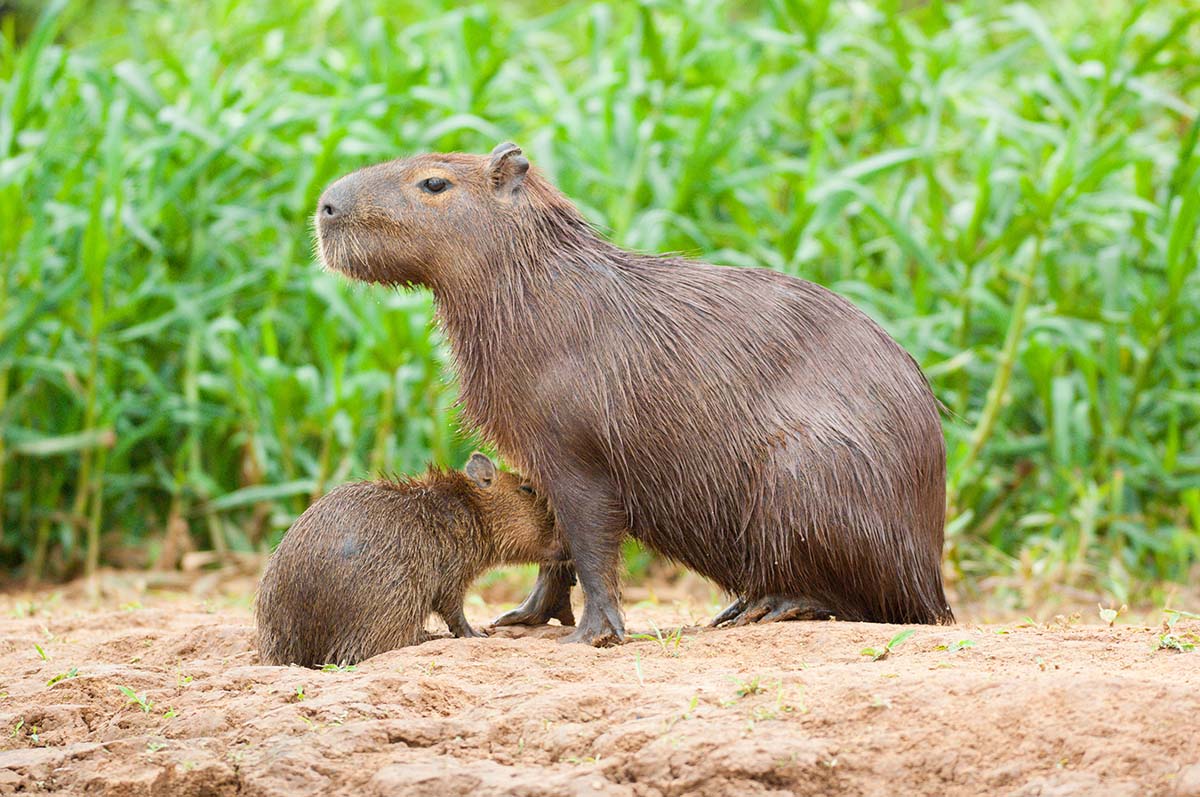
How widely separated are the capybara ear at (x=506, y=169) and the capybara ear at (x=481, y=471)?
0.79 metres

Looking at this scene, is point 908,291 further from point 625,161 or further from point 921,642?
point 921,642

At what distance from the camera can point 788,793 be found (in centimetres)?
258

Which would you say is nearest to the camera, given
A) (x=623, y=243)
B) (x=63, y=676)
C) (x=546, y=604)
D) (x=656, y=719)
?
(x=656, y=719)

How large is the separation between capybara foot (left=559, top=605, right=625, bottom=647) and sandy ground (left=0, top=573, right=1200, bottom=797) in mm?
75

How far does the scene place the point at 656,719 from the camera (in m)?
2.86

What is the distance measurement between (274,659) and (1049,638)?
2.01m

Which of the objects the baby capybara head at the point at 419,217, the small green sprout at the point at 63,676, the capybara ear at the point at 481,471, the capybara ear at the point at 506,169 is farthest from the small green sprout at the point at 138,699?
the capybara ear at the point at 506,169

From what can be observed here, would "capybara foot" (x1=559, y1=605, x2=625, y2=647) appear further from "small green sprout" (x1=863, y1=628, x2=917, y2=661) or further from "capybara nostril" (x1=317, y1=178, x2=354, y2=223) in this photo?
"capybara nostril" (x1=317, y1=178, x2=354, y2=223)

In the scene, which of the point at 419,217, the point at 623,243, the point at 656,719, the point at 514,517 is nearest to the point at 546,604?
the point at 514,517

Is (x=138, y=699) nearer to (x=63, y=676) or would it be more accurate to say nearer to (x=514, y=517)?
(x=63, y=676)

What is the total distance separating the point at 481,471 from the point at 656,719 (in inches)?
60.9

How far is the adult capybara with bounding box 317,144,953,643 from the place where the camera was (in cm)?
386

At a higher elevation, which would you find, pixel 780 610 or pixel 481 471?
pixel 481 471

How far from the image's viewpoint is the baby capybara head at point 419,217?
4.04 meters
